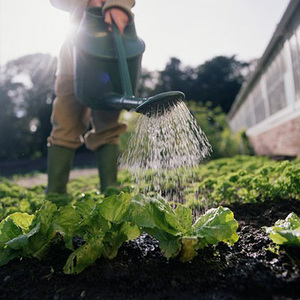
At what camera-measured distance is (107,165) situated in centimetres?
312

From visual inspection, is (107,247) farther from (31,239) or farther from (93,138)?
(93,138)

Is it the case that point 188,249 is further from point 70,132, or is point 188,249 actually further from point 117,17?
point 70,132

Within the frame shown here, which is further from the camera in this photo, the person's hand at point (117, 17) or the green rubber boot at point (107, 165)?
the green rubber boot at point (107, 165)

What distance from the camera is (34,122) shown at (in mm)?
20891

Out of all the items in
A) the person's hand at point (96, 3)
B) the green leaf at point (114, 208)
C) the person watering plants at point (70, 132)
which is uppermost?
the person's hand at point (96, 3)

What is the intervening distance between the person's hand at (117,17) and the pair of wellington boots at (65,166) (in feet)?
3.79

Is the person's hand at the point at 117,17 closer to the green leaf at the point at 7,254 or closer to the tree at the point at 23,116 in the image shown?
the green leaf at the point at 7,254

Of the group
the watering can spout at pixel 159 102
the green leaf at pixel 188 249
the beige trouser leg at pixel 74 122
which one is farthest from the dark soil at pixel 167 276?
the beige trouser leg at pixel 74 122

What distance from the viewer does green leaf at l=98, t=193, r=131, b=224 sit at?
4.15ft

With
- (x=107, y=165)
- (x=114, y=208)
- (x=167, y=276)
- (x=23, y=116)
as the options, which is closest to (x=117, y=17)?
(x=107, y=165)

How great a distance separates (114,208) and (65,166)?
1937 mm

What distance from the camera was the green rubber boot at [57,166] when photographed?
3053 mm

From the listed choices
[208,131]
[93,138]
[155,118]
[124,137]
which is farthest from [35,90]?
[155,118]

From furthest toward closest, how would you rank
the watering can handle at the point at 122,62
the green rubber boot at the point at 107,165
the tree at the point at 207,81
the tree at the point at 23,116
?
the tree at the point at 207,81 → the tree at the point at 23,116 → the green rubber boot at the point at 107,165 → the watering can handle at the point at 122,62
